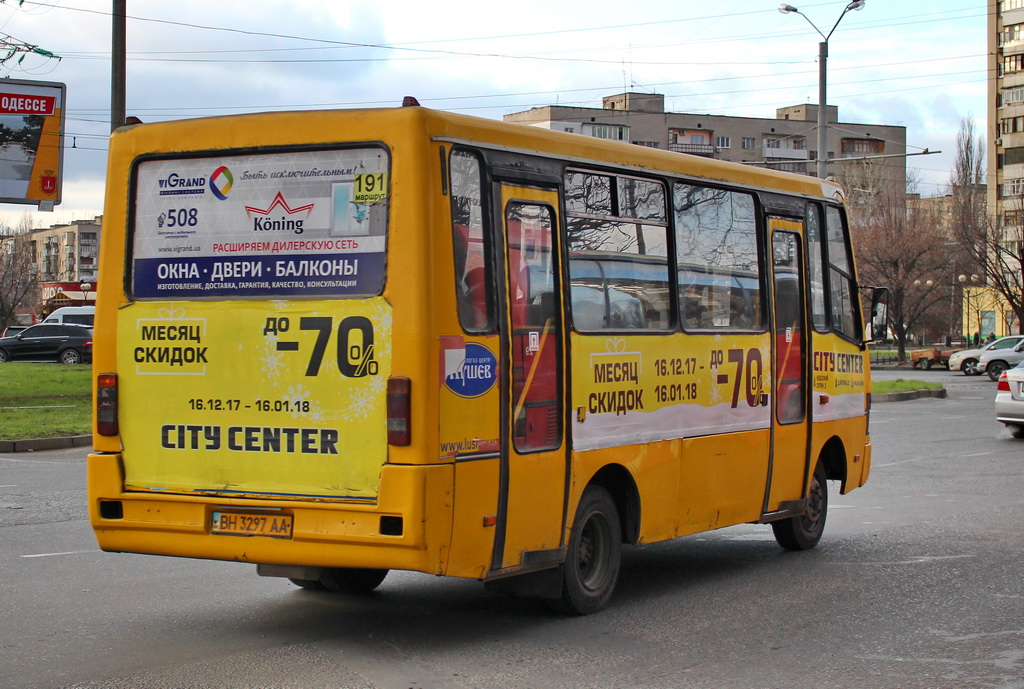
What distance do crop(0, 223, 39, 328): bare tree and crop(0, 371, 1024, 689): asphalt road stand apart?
252 feet

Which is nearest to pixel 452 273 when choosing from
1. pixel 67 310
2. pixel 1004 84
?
pixel 67 310

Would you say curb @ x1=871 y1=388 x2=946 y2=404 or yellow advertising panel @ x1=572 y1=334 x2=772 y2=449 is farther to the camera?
curb @ x1=871 y1=388 x2=946 y2=404

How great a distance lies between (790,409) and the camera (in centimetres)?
1001

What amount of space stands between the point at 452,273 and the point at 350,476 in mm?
1178

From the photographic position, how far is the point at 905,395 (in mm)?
32375

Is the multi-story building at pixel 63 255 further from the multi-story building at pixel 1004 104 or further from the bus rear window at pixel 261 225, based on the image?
the bus rear window at pixel 261 225

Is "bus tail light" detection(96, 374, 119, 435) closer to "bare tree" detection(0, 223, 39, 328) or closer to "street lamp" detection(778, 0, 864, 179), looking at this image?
"street lamp" detection(778, 0, 864, 179)

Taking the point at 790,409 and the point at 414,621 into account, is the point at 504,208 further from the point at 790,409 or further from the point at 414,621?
the point at 790,409

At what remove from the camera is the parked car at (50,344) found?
148ft

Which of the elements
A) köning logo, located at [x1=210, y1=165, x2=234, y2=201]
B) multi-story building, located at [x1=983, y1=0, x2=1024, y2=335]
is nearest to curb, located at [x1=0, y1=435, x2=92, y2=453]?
köning logo, located at [x1=210, y1=165, x2=234, y2=201]

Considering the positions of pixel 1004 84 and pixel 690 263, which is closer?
pixel 690 263

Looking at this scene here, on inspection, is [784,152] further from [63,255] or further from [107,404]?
[107,404]

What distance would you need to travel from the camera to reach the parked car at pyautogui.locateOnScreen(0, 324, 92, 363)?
4522 cm

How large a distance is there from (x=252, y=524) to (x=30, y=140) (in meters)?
23.3
